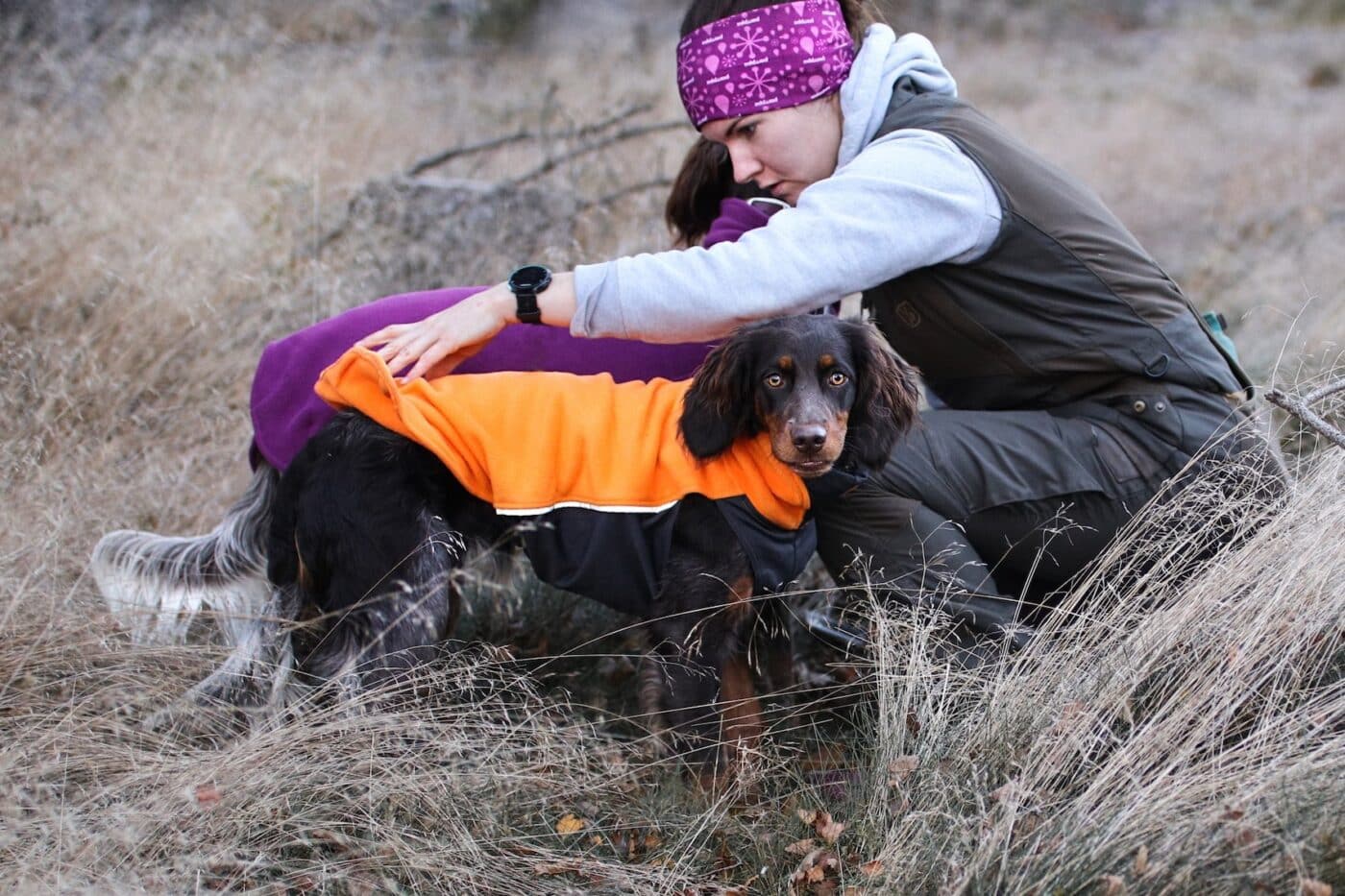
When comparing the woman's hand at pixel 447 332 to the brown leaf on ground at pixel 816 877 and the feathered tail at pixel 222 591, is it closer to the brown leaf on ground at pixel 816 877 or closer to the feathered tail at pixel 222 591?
the feathered tail at pixel 222 591

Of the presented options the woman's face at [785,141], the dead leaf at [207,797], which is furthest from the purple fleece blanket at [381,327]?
the dead leaf at [207,797]

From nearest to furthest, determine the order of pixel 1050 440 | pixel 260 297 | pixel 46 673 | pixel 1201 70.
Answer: pixel 46 673, pixel 1050 440, pixel 260 297, pixel 1201 70

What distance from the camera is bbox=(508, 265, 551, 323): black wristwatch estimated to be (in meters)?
2.88

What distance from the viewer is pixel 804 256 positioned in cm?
284

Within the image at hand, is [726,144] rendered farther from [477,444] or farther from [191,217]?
[191,217]

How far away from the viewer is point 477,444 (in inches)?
113

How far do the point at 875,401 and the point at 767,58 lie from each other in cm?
89

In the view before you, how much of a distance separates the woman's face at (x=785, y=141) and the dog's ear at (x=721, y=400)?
1.77 ft

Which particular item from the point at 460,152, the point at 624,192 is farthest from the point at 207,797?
the point at 460,152

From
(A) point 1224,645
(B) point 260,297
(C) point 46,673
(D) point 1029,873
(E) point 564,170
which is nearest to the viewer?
(D) point 1029,873

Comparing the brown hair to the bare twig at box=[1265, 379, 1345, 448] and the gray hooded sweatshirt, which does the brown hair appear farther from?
the bare twig at box=[1265, 379, 1345, 448]

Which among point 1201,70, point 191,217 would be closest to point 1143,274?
point 191,217

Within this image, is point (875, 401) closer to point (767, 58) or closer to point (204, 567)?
point (767, 58)

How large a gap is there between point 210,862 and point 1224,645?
1.96m
